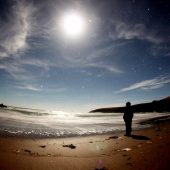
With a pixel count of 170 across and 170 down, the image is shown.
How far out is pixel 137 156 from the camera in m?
5.10

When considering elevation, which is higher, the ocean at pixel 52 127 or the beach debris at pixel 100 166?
the ocean at pixel 52 127

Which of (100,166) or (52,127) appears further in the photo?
(52,127)

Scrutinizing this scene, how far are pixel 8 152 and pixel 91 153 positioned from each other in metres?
2.28

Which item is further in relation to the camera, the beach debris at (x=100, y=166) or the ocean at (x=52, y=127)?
the ocean at (x=52, y=127)

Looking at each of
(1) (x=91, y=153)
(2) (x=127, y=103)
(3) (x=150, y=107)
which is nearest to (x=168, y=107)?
(3) (x=150, y=107)

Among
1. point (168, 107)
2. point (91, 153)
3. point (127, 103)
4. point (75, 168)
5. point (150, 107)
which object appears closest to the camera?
point (75, 168)

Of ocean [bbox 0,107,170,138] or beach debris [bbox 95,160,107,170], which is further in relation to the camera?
ocean [bbox 0,107,170,138]

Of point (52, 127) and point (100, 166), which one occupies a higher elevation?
point (52, 127)

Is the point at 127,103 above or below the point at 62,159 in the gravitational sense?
above

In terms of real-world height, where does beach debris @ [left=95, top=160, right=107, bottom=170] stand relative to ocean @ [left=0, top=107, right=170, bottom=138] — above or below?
below

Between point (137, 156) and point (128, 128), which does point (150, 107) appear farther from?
point (137, 156)

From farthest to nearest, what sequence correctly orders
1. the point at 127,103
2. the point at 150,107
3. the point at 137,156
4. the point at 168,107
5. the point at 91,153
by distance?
the point at 150,107 → the point at 168,107 → the point at 127,103 → the point at 91,153 → the point at 137,156

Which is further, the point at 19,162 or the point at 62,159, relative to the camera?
the point at 62,159

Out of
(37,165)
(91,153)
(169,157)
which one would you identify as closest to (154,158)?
(169,157)
